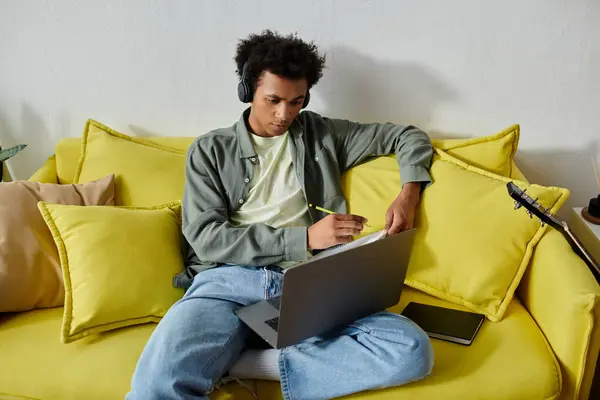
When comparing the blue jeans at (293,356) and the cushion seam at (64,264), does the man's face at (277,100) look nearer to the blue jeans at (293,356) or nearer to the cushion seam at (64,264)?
the blue jeans at (293,356)

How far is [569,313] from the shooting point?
1229 mm

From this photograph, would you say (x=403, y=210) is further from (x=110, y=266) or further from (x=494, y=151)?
(x=110, y=266)

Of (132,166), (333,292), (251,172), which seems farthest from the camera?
(132,166)

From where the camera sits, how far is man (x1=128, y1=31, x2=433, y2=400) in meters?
1.22

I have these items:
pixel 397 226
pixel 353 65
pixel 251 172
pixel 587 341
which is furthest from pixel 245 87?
pixel 587 341

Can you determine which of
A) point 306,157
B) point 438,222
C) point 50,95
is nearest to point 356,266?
point 438,222

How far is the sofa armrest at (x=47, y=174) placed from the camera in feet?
5.92

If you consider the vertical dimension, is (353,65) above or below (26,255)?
above

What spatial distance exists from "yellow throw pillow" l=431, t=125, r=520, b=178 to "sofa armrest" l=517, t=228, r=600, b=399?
1.03 ft

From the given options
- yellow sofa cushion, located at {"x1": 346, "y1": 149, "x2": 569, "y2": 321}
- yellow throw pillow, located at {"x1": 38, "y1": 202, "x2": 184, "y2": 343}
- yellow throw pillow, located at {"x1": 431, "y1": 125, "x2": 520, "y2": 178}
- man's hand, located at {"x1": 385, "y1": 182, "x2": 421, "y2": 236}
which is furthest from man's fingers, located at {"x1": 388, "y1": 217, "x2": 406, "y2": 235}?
yellow throw pillow, located at {"x1": 38, "y1": 202, "x2": 184, "y2": 343}

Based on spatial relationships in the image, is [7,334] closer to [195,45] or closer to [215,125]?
[215,125]

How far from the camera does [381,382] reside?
3.95 feet

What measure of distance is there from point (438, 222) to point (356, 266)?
430 mm

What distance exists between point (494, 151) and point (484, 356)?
0.64m
